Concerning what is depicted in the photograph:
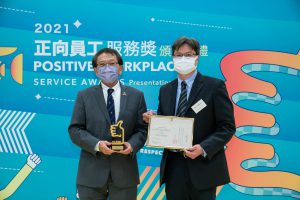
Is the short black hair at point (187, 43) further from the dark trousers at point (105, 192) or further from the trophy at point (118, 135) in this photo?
the dark trousers at point (105, 192)

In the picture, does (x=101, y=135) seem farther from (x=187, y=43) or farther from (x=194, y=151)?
(x=187, y=43)

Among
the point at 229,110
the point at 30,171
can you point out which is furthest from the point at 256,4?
the point at 30,171

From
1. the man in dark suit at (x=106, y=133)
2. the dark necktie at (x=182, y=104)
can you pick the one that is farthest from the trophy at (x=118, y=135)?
the dark necktie at (x=182, y=104)

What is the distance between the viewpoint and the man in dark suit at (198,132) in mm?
2477

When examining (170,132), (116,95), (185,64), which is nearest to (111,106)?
(116,95)

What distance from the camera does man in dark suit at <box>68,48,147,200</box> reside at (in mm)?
2594

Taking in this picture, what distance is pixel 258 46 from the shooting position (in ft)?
12.8

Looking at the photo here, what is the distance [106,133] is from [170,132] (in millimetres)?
459

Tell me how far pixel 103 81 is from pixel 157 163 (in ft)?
5.21

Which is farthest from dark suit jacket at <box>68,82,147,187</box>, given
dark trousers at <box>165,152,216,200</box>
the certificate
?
dark trousers at <box>165,152,216,200</box>

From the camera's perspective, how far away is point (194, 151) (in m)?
2.41

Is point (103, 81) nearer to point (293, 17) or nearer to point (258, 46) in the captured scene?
point (258, 46)

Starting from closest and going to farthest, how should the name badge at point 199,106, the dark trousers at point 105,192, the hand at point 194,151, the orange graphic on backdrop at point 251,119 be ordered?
the hand at point 194,151, the name badge at point 199,106, the dark trousers at point 105,192, the orange graphic on backdrop at point 251,119

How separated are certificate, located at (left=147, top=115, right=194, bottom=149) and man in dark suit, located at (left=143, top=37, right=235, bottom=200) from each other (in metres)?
0.06
